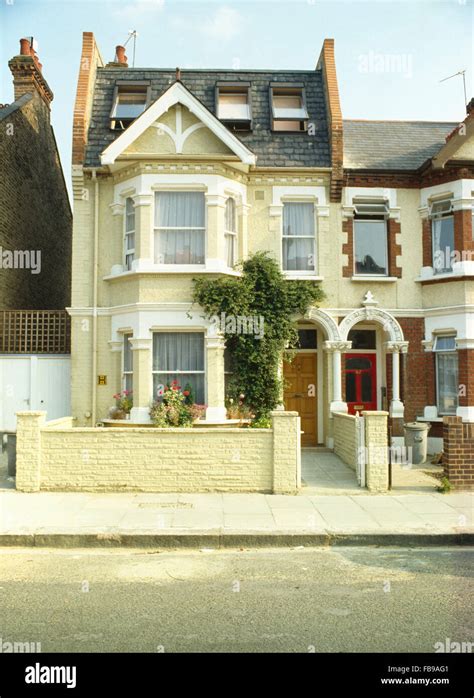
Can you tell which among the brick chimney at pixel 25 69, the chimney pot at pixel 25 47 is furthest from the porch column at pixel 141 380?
the chimney pot at pixel 25 47

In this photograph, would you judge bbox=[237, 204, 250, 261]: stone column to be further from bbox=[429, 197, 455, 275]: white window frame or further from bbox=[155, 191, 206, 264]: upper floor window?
bbox=[429, 197, 455, 275]: white window frame

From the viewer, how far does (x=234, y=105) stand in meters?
16.9

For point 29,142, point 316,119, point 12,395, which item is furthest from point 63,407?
point 316,119

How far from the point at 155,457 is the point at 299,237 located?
303 inches

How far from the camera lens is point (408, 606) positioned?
227 inches

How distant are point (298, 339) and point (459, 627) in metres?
10.9

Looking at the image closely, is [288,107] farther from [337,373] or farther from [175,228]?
[337,373]

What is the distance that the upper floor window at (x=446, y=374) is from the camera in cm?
1560

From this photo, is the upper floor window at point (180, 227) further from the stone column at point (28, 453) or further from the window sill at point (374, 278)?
the stone column at point (28, 453)

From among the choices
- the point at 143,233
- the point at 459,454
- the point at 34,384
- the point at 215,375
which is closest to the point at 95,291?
the point at 143,233

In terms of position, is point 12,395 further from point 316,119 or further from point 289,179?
point 316,119

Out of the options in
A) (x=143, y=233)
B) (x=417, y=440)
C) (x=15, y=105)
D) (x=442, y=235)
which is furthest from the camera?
(x=15, y=105)

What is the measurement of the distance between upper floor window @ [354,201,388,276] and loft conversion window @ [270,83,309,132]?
2.76 metres

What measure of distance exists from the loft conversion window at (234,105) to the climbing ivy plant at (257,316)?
3.75 meters
